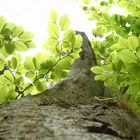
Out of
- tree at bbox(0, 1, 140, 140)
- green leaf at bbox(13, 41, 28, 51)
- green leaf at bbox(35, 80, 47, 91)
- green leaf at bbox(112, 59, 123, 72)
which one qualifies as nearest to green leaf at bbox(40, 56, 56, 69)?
tree at bbox(0, 1, 140, 140)

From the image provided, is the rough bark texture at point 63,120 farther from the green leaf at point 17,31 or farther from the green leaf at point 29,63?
the green leaf at point 17,31

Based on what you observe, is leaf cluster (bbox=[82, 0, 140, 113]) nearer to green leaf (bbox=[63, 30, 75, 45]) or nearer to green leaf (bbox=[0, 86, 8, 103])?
green leaf (bbox=[63, 30, 75, 45])

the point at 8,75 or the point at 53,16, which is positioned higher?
the point at 53,16

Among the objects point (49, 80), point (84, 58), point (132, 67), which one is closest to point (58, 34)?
point (49, 80)

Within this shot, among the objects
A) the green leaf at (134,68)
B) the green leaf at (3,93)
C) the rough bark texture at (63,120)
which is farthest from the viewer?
the green leaf at (3,93)

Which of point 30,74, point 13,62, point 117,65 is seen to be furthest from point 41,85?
point 117,65

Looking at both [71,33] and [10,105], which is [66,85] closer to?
[71,33]

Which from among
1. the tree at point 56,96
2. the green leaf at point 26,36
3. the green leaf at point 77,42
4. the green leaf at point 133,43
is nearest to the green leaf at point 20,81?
the tree at point 56,96

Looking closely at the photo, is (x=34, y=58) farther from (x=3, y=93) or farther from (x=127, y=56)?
(x=127, y=56)
